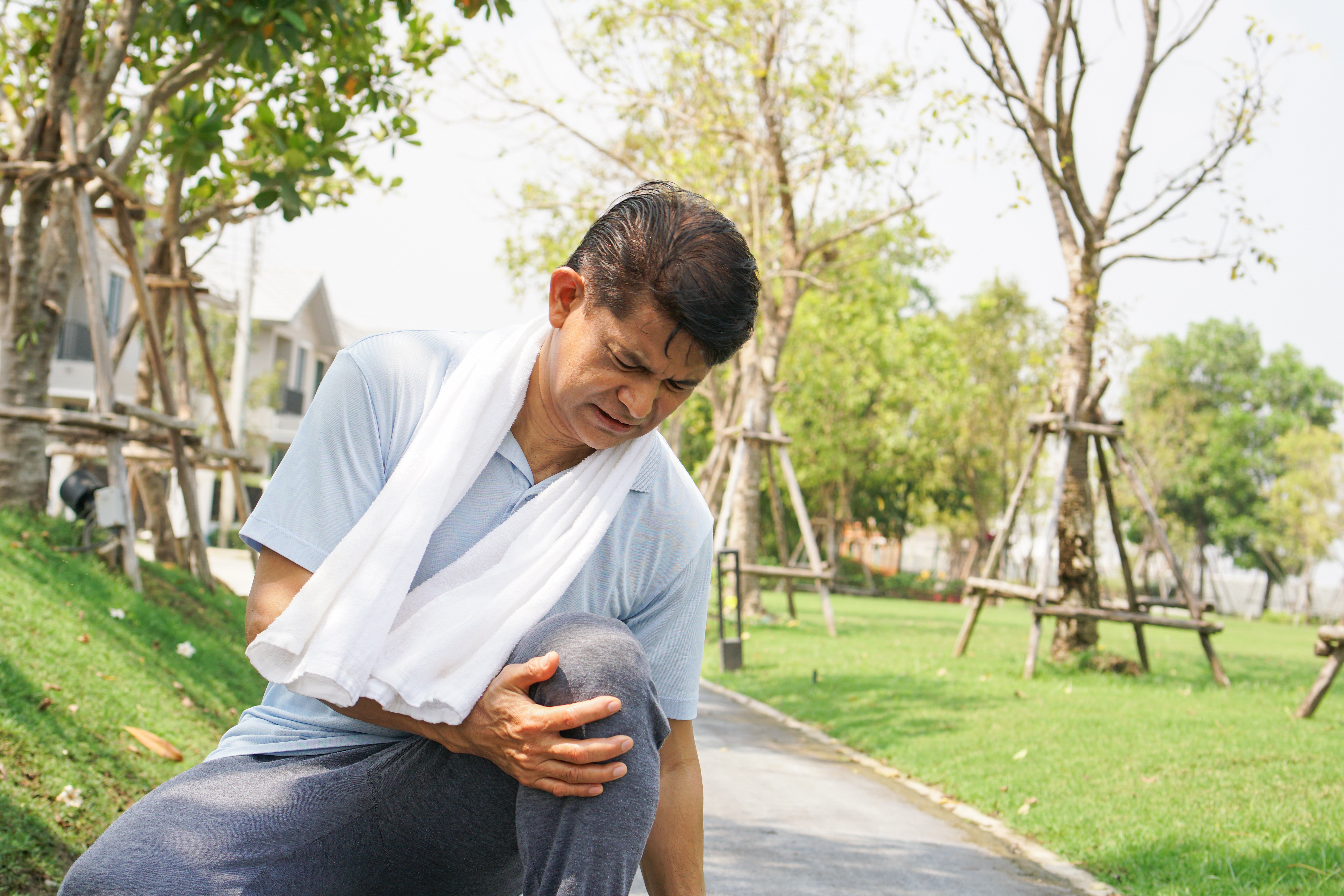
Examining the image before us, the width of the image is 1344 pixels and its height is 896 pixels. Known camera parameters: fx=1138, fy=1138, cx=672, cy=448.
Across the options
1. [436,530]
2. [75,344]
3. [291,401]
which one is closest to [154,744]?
[436,530]

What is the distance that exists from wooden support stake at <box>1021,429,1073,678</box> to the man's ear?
26.9ft

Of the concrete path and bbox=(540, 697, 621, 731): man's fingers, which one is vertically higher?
bbox=(540, 697, 621, 731): man's fingers

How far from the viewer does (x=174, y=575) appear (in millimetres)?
7988

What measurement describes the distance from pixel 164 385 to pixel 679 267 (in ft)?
21.3

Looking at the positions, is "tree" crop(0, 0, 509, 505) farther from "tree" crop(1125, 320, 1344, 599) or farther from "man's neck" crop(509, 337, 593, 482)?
"tree" crop(1125, 320, 1344, 599)

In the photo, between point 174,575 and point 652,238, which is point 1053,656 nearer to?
point 174,575

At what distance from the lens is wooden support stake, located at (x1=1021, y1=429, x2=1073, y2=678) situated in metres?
10.4

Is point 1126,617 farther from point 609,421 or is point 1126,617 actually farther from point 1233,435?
point 1233,435

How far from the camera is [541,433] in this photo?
2428 mm

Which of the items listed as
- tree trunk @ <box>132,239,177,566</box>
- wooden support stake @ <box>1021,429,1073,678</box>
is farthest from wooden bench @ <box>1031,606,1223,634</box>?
tree trunk @ <box>132,239,177,566</box>

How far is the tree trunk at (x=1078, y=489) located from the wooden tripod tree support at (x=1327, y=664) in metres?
2.75

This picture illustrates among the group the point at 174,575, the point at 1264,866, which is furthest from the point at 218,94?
the point at 1264,866

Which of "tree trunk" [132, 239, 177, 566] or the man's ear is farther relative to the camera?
"tree trunk" [132, 239, 177, 566]

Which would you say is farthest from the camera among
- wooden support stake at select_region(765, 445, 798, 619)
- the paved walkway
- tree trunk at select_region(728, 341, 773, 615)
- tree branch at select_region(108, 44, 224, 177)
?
wooden support stake at select_region(765, 445, 798, 619)
